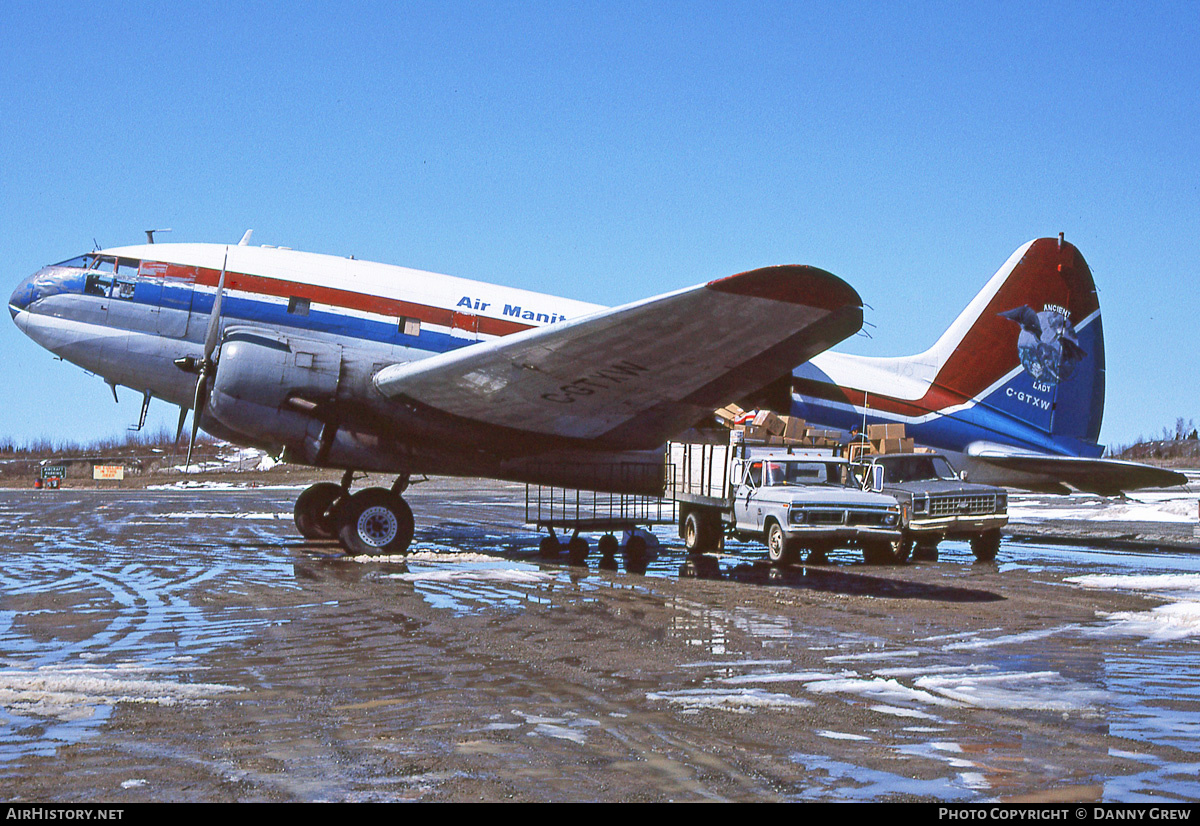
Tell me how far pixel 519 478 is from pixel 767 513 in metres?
4.26

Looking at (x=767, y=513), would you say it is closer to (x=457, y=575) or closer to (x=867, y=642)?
(x=457, y=575)

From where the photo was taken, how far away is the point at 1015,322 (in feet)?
66.7

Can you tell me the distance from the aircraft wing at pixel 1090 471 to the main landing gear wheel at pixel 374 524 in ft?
35.1

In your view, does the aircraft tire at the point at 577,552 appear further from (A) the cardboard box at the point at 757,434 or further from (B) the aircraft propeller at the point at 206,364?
(B) the aircraft propeller at the point at 206,364

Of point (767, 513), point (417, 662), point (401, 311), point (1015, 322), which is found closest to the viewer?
point (417, 662)

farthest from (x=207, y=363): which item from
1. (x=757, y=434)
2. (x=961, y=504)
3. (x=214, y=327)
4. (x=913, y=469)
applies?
(x=961, y=504)

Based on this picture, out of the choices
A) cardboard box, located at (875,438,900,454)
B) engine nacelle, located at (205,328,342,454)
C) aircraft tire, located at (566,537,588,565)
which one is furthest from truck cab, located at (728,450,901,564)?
engine nacelle, located at (205,328,342,454)

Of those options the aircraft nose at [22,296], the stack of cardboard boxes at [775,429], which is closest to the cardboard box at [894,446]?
the stack of cardboard boxes at [775,429]

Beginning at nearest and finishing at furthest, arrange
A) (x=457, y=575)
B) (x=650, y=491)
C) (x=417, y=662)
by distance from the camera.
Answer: (x=417, y=662), (x=457, y=575), (x=650, y=491)

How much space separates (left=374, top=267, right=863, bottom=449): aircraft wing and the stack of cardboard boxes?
1.70 meters

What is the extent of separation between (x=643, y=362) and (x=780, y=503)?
358cm

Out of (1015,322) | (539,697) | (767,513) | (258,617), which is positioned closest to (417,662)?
(539,697)

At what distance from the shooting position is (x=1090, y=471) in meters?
18.0

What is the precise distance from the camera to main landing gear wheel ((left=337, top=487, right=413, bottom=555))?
52.5ft
